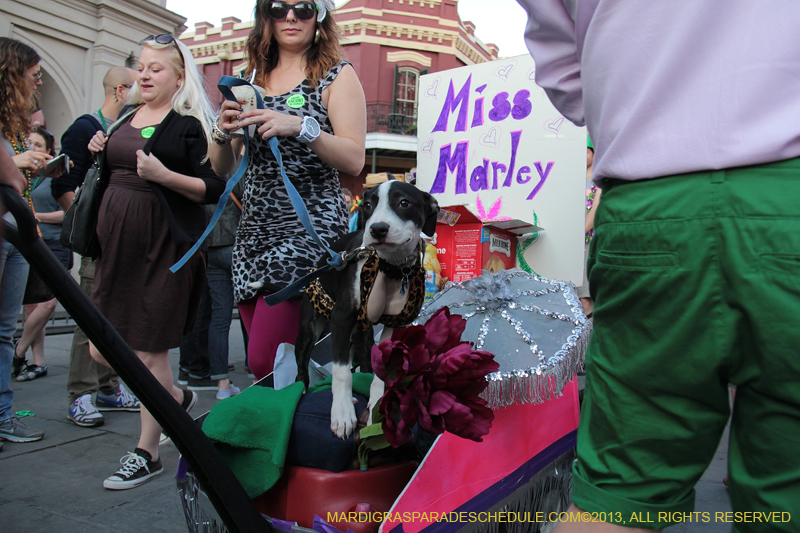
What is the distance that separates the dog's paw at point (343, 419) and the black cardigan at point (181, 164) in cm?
126

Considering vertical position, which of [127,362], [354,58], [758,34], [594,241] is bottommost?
[127,362]

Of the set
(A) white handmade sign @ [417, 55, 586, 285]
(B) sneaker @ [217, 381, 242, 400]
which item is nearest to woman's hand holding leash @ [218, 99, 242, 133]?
(A) white handmade sign @ [417, 55, 586, 285]

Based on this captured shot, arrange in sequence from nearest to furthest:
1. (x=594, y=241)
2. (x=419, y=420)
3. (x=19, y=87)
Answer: (x=594, y=241)
(x=419, y=420)
(x=19, y=87)

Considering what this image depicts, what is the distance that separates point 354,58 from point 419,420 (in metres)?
19.9

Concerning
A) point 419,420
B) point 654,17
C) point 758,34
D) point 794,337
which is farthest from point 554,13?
point 419,420

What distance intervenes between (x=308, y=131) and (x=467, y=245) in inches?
66.2

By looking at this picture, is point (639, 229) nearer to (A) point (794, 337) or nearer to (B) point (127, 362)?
(A) point (794, 337)

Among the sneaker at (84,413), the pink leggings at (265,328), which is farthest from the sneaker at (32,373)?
the pink leggings at (265,328)

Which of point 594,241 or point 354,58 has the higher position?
point 354,58

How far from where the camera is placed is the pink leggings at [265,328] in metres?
2.04

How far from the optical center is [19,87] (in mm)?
2793

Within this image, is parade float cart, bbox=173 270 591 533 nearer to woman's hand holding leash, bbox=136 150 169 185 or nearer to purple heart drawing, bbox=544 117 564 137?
woman's hand holding leash, bbox=136 150 169 185

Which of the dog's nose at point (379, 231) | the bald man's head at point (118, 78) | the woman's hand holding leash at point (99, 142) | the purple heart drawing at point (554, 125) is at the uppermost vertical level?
the bald man's head at point (118, 78)

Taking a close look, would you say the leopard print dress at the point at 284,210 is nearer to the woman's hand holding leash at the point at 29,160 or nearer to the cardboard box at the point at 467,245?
the cardboard box at the point at 467,245
